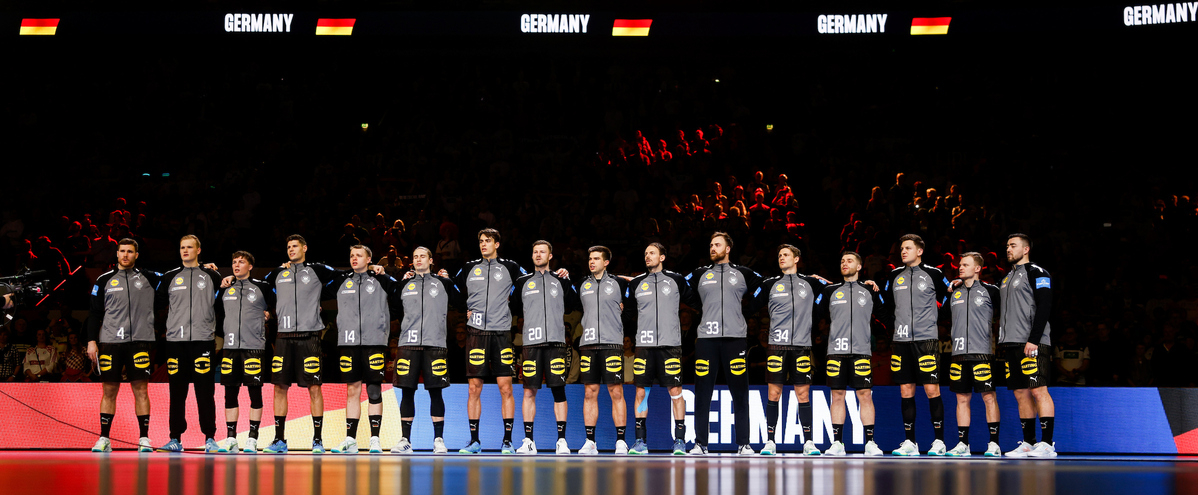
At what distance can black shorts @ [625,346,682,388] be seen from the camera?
37.0 feet

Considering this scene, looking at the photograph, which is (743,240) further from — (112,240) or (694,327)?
(112,240)

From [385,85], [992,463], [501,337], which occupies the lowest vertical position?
[992,463]

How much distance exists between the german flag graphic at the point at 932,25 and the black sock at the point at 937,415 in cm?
1117

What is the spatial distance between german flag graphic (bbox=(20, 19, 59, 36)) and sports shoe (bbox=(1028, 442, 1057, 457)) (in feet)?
61.7

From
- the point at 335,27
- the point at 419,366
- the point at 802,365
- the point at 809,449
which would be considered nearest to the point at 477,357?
the point at 419,366

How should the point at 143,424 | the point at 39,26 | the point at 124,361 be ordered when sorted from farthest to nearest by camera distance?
the point at 39,26
the point at 124,361
the point at 143,424

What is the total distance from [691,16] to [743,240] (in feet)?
19.6

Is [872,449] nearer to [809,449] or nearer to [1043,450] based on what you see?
[809,449]

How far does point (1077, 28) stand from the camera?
19984mm

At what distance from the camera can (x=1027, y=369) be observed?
11000 millimetres

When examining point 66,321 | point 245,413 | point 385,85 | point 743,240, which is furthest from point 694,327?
point 385,85

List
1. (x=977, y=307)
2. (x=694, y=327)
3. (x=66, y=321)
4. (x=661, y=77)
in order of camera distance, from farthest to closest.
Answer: (x=661, y=77)
(x=66, y=321)
(x=694, y=327)
(x=977, y=307)

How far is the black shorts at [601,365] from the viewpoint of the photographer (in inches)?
446

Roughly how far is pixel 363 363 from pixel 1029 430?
7263 millimetres
